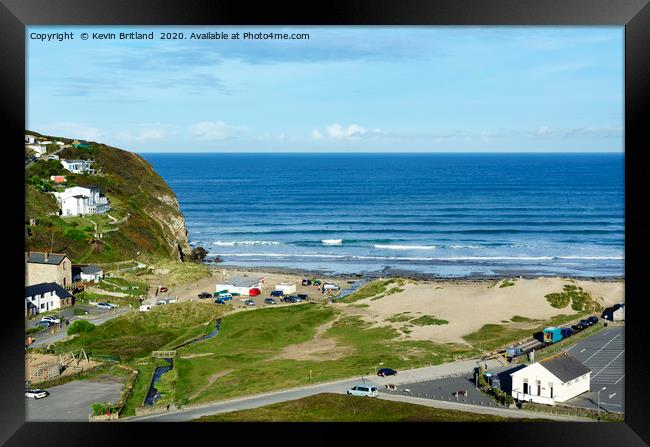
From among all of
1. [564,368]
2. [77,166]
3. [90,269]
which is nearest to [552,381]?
[564,368]

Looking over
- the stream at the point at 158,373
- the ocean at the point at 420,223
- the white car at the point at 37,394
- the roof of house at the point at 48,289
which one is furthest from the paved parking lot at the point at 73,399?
the ocean at the point at 420,223

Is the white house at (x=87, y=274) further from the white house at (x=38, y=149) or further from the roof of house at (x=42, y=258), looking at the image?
the white house at (x=38, y=149)

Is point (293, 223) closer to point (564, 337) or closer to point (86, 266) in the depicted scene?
point (86, 266)

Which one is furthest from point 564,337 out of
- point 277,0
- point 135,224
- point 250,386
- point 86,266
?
point 135,224

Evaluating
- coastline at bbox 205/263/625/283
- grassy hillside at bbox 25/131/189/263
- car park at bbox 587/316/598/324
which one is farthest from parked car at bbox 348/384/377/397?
coastline at bbox 205/263/625/283

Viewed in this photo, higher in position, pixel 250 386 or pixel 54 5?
pixel 54 5
